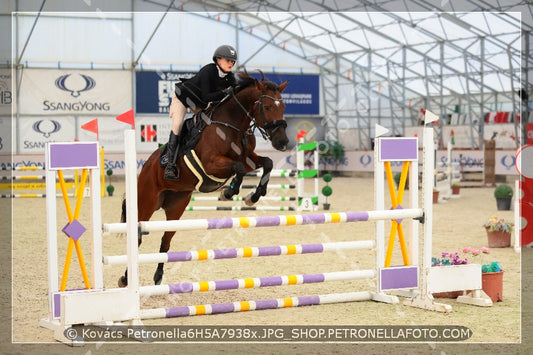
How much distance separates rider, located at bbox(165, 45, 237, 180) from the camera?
446cm

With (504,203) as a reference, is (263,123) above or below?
above

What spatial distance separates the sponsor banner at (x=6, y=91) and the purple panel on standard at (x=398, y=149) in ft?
63.5

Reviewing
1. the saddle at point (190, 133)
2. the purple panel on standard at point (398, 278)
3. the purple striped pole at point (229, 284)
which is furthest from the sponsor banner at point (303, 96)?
the purple striped pole at point (229, 284)

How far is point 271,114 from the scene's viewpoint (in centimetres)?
415

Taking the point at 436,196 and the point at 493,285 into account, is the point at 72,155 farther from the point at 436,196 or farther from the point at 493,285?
the point at 436,196

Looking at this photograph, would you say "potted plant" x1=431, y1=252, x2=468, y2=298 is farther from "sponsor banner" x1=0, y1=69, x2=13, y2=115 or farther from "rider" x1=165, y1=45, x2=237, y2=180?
"sponsor banner" x1=0, y1=69, x2=13, y2=115

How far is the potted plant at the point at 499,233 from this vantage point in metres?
6.92

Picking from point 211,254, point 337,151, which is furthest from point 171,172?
point 337,151

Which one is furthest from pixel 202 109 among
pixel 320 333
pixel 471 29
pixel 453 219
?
pixel 471 29

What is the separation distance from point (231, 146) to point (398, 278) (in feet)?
4.62

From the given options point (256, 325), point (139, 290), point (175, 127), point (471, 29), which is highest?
point (471, 29)

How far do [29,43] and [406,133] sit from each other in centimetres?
1315

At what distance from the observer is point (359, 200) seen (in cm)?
1311

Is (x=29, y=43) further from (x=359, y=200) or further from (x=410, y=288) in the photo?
(x=410, y=288)
